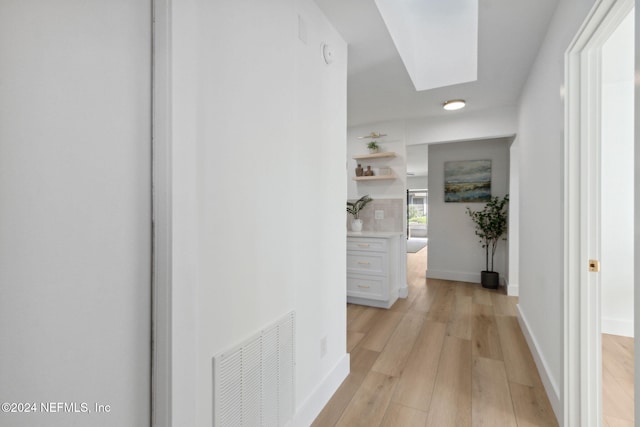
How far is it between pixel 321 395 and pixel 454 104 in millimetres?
3204

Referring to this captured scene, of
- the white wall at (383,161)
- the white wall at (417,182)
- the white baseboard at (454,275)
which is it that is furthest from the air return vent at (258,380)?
the white wall at (417,182)

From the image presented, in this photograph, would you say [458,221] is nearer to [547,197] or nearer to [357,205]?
[357,205]

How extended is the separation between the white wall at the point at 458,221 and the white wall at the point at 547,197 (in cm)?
203

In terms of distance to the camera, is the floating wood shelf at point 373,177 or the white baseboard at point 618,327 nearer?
the white baseboard at point 618,327

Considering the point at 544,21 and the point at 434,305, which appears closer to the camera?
the point at 544,21

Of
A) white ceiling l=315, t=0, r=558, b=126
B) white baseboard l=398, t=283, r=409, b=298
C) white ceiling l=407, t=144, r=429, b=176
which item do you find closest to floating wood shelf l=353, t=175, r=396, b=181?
white ceiling l=315, t=0, r=558, b=126

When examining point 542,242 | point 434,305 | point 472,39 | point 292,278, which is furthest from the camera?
point 434,305

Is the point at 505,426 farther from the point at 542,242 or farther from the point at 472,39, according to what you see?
the point at 472,39

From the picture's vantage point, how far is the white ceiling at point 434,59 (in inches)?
70.7

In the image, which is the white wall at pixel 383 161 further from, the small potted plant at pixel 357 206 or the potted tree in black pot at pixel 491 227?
the potted tree in black pot at pixel 491 227

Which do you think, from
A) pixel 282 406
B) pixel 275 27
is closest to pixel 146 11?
pixel 275 27

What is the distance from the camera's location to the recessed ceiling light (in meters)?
3.35

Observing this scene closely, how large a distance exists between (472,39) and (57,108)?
9.31 ft

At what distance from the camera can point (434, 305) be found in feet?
12.1
